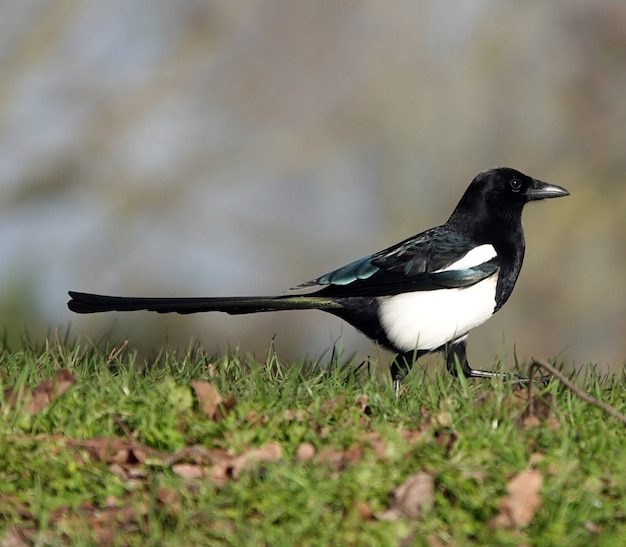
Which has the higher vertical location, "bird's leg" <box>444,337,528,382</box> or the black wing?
the black wing

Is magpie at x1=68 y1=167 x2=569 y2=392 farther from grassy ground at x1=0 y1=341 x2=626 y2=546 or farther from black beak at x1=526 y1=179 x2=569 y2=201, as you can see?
grassy ground at x1=0 y1=341 x2=626 y2=546

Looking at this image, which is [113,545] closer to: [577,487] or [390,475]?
[390,475]

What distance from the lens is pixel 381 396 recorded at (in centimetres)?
400

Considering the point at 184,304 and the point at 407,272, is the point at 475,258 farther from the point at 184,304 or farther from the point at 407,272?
the point at 184,304

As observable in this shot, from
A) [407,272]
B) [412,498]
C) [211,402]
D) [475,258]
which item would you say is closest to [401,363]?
[407,272]

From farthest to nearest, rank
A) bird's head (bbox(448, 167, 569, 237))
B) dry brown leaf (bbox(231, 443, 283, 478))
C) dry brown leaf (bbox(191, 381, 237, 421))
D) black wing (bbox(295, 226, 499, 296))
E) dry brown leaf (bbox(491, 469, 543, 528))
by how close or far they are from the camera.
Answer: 1. bird's head (bbox(448, 167, 569, 237))
2. black wing (bbox(295, 226, 499, 296))
3. dry brown leaf (bbox(191, 381, 237, 421))
4. dry brown leaf (bbox(231, 443, 283, 478))
5. dry brown leaf (bbox(491, 469, 543, 528))

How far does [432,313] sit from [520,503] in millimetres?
2421

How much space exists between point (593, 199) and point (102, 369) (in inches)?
224

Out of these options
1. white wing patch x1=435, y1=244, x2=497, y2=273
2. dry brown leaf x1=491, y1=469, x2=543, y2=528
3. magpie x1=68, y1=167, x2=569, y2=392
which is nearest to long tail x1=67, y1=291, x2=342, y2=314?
magpie x1=68, y1=167, x2=569, y2=392

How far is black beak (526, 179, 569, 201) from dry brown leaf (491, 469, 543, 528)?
10.3 feet

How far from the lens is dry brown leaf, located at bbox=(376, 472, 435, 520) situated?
9.36 feet

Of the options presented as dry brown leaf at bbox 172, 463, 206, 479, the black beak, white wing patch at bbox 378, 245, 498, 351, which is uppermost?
the black beak

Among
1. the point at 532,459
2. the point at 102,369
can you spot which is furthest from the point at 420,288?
the point at 532,459

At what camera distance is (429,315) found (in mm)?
5203
